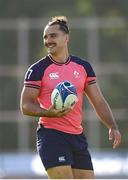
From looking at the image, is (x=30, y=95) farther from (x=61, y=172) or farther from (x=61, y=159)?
(x=61, y=172)

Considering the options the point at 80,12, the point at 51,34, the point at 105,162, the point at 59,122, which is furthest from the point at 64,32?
the point at 80,12

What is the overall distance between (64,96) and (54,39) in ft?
1.72

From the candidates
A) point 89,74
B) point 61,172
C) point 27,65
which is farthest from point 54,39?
point 27,65

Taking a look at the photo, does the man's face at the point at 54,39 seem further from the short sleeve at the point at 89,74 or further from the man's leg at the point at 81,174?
the man's leg at the point at 81,174

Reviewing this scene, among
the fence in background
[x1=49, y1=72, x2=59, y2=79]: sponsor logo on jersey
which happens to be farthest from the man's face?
the fence in background

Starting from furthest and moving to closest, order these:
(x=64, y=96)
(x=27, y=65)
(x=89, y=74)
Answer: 1. (x=27, y=65)
2. (x=89, y=74)
3. (x=64, y=96)

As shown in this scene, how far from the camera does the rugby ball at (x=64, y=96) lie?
27.1 ft

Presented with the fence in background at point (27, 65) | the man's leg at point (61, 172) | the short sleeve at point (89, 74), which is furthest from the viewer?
the fence in background at point (27, 65)

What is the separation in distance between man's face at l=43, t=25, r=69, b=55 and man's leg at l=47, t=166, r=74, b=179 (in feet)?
3.25

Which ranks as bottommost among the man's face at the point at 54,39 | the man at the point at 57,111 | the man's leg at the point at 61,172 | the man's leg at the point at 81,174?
the man's leg at the point at 81,174

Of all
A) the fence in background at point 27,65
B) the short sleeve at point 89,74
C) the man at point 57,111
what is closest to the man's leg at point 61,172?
the man at point 57,111

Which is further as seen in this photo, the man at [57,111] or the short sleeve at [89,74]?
the short sleeve at [89,74]

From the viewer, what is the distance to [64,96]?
326 inches

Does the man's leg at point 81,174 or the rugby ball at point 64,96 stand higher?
the rugby ball at point 64,96
